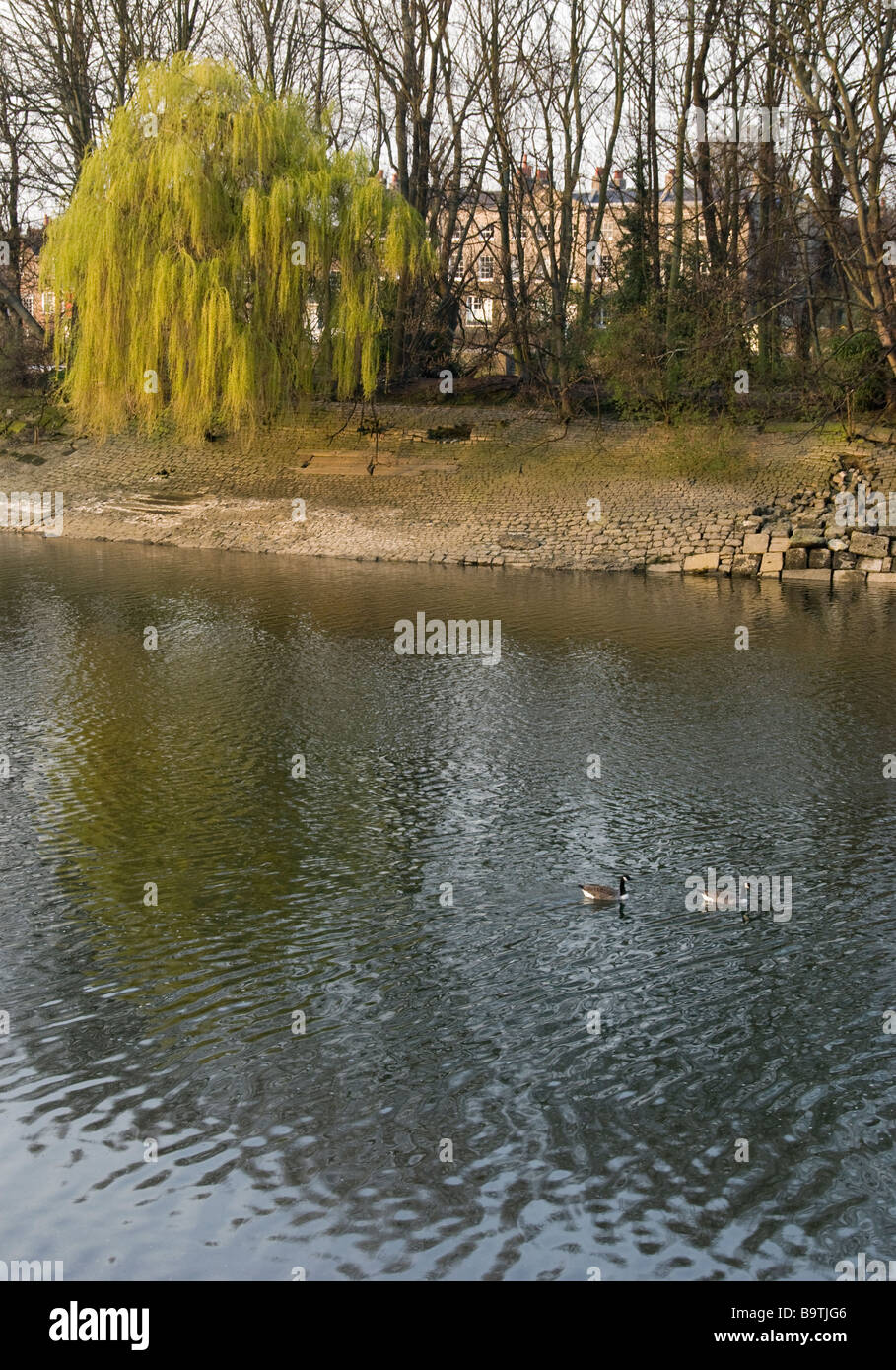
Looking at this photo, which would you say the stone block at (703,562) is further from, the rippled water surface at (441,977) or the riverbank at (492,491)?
the rippled water surface at (441,977)

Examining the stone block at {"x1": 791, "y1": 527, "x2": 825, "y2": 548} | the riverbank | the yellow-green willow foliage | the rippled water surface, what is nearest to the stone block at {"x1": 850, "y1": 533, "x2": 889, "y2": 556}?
the riverbank

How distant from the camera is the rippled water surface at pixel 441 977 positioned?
538cm

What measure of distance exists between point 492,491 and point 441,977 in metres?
19.8

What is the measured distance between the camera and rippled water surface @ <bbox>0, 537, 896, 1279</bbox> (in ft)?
17.6

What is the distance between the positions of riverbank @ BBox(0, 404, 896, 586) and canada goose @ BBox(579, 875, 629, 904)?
16.0 meters

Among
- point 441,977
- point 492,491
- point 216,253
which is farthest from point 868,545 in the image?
point 441,977

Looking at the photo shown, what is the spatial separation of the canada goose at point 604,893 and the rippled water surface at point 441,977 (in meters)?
0.17

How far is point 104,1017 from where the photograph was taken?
704 centimetres

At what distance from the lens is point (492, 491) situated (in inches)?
1045

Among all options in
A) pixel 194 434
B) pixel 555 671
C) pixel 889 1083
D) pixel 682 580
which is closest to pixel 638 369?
pixel 682 580

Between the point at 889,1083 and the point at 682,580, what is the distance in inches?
696

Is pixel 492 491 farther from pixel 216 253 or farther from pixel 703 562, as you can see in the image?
pixel 216 253
